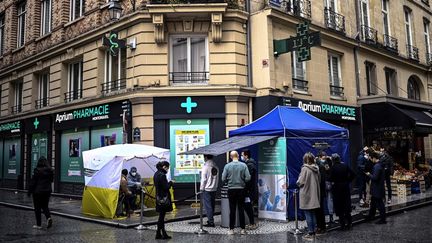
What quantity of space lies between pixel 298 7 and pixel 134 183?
898 centimetres

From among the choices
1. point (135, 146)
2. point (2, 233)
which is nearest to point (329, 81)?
point (135, 146)

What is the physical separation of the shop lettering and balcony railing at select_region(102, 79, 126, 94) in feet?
23.3

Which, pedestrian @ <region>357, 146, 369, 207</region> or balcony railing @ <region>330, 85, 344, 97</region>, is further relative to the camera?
balcony railing @ <region>330, 85, 344, 97</region>

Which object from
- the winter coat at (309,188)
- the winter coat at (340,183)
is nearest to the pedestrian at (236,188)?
the winter coat at (309,188)

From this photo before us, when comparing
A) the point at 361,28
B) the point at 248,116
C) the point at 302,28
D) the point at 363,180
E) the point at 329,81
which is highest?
the point at 361,28

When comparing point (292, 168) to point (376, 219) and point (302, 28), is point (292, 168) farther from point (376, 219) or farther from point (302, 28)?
point (302, 28)

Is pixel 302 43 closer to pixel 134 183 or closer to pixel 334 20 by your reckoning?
pixel 334 20

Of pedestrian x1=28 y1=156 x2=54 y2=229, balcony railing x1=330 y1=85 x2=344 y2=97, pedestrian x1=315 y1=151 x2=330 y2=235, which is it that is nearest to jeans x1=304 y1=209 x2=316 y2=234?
pedestrian x1=315 y1=151 x2=330 y2=235

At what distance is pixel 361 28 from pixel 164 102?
10.3m

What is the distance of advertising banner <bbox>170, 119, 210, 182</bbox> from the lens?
13.7 metres

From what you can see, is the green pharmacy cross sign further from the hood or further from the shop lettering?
the shop lettering

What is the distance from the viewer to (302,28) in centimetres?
1377

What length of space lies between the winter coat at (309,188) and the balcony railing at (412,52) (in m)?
16.2

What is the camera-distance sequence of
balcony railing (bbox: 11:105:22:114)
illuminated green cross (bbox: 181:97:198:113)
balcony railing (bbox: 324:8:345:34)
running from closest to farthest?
1. illuminated green cross (bbox: 181:97:198:113)
2. balcony railing (bbox: 324:8:345:34)
3. balcony railing (bbox: 11:105:22:114)
